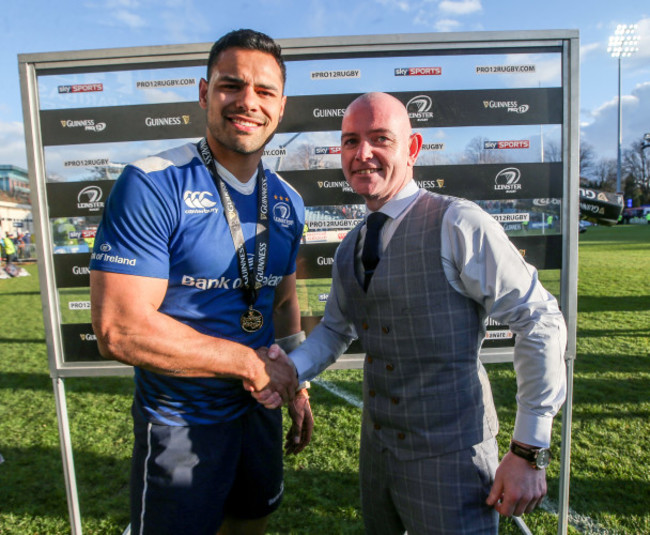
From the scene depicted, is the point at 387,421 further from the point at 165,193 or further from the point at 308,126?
the point at 308,126

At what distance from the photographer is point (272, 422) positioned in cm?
216

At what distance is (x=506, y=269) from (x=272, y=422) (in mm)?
1325

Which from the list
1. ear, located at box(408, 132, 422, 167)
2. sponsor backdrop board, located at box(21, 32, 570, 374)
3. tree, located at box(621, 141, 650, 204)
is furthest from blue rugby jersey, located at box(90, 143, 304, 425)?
tree, located at box(621, 141, 650, 204)

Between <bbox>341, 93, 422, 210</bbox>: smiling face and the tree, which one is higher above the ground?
the tree

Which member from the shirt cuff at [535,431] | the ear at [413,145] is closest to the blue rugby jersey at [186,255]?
the ear at [413,145]

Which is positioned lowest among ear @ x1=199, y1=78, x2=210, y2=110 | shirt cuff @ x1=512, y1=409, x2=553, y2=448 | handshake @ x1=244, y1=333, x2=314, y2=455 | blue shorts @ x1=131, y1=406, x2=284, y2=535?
blue shorts @ x1=131, y1=406, x2=284, y2=535

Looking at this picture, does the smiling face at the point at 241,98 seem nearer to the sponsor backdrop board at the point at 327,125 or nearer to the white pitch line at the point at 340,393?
the sponsor backdrop board at the point at 327,125

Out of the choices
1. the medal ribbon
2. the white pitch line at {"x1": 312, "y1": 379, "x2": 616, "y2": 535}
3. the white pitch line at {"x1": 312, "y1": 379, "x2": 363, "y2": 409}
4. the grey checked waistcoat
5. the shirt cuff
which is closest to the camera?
the shirt cuff

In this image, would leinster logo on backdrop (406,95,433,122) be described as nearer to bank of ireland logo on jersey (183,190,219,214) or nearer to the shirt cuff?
bank of ireland logo on jersey (183,190,219,214)

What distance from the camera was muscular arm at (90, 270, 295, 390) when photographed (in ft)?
5.32

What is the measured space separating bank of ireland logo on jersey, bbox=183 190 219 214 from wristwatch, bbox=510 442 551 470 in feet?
4.78

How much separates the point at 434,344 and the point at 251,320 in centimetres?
80

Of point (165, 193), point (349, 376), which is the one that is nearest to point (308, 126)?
point (165, 193)

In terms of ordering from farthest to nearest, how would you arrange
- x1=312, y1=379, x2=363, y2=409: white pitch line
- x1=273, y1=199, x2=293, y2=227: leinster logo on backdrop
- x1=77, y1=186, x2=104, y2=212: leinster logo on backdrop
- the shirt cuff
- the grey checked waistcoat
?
x1=312, y1=379, x2=363, y2=409: white pitch line → x1=77, y1=186, x2=104, y2=212: leinster logo on backdrop → x1=273, y1=199, x2=293, y2=227: leinster logo on backdrop → the grey checked waistcoat → the shirt cuff
